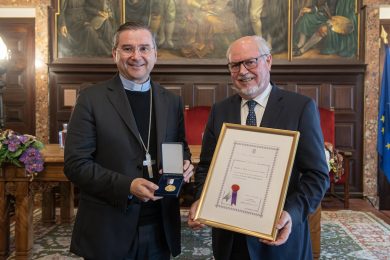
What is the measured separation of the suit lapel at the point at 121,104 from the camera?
72.2 inches

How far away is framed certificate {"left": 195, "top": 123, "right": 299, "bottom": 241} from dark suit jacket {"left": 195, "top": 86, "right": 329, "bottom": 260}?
154 mm

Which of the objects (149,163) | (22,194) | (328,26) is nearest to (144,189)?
(149,163)

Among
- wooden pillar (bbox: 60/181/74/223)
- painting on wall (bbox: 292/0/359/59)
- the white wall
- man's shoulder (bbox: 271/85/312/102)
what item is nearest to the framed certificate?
man's shoulder (bbox: 271/85/312/102)

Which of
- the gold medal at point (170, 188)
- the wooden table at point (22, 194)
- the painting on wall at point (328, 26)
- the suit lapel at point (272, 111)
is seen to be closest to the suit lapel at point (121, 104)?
the gold medal at point (170, 188)

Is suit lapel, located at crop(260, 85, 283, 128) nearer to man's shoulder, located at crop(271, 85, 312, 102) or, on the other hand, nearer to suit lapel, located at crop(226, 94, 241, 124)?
man's shoulder, located at crop(271, 85, 312, 102)

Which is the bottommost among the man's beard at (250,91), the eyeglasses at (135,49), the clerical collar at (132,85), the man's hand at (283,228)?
the man's hand at (283,228)

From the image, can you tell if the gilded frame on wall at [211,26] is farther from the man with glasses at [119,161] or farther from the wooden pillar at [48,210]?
the man with glasses at [119,161]

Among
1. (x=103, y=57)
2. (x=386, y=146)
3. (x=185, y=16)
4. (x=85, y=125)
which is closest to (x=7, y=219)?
(x=85, y=125)

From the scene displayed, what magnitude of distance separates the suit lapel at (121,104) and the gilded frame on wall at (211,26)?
4.58m

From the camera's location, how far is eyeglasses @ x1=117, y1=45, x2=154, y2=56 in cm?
183

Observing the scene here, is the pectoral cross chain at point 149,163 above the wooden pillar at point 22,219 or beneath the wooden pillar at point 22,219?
above

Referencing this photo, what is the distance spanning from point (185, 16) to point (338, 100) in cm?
297

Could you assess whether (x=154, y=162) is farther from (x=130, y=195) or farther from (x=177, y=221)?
(x=177, y=221)

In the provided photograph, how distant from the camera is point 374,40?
20.7 ft
